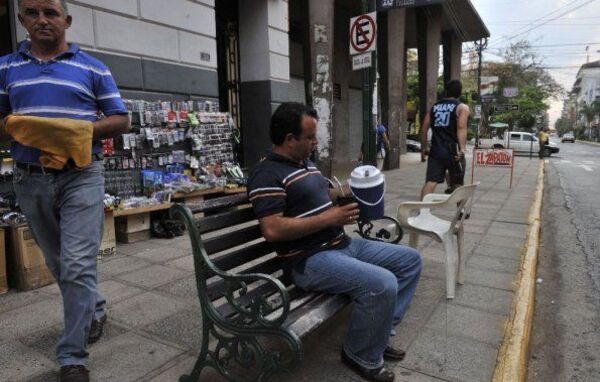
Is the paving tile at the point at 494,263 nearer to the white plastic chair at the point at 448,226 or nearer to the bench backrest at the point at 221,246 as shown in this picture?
the white plastic chair at the point at 448,226

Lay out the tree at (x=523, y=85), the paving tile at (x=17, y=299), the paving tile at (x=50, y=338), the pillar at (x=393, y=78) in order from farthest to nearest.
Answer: the tree at (x=523, y=85), the pillar at (x=393, y=78), the paving tile at (x=17, y=299), the paving tile at (x=50, y=338)

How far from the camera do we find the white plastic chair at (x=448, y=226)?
3691 mm

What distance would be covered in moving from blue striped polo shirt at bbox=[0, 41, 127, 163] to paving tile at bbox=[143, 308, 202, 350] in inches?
53.6

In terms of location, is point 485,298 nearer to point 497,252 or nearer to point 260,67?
point 497,252

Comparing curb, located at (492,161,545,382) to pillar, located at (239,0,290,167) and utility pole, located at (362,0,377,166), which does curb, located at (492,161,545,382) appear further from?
pillar, located at (239,0,290,167)

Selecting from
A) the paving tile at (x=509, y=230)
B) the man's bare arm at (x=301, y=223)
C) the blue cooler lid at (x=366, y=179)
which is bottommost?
the paving tile at (x=509, y=230)

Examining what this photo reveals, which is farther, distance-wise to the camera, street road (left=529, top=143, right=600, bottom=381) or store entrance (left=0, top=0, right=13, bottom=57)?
store entrance (left=0, top=0, right=13, bottom=57)

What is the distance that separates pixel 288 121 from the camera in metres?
2.56

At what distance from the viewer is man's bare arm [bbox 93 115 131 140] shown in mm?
2488

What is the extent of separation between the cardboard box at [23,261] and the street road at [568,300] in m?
3.80

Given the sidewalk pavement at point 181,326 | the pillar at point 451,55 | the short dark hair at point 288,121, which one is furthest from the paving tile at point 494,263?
the pillar at point 451,55

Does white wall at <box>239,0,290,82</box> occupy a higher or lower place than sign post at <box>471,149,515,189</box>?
higher

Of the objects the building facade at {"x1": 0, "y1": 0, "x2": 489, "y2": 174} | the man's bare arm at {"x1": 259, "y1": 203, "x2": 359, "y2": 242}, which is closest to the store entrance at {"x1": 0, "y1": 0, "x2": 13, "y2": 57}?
the building facade at {"x1": 0, "y1": 0, "x2": 489, "y2": 174}

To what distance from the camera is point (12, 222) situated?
3908 mm
